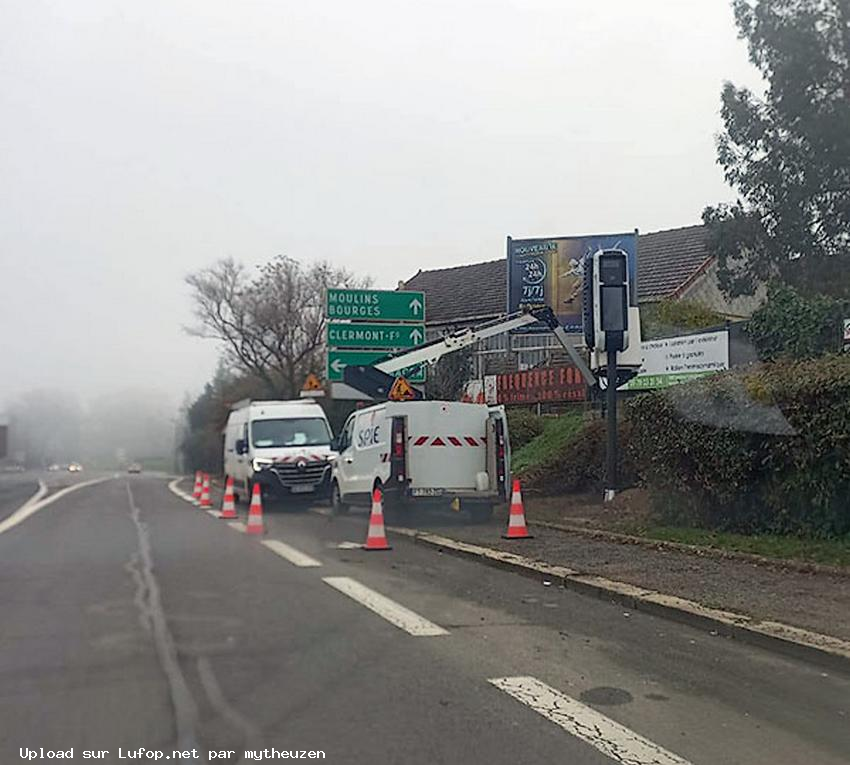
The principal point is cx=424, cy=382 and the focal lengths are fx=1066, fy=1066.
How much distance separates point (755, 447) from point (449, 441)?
572 centimetres

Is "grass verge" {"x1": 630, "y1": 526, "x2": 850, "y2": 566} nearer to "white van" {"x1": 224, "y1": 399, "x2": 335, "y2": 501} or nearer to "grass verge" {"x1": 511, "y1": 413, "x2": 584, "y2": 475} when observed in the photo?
"grass verge" {"x1": 511, "y1": 413, "x2": 584, "y2": 475}

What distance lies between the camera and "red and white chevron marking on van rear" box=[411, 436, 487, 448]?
16766mm

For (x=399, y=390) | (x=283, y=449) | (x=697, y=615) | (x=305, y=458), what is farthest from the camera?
(x=283, y=449)

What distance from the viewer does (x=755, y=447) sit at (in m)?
12.3

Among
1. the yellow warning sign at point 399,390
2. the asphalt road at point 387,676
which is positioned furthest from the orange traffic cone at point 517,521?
the yellow warning sign at point 399,390

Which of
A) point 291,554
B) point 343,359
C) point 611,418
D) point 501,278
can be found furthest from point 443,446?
point 501,278

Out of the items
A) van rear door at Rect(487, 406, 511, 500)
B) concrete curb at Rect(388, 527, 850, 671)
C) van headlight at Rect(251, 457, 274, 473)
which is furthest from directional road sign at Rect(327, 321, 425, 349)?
concrete curb at Rect(388, 527, 850, 671)

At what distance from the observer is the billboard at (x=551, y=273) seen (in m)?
26.0

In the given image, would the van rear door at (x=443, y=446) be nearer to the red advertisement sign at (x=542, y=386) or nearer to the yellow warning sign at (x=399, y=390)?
the yellow warning sign at (x=399, y=390)

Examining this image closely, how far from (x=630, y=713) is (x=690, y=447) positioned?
763cm

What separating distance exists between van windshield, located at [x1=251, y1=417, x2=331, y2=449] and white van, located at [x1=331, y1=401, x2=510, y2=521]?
7.50 m

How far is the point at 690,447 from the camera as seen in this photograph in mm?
13344

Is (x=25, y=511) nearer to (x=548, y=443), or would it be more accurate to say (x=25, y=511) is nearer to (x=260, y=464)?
(x=260, y=464)

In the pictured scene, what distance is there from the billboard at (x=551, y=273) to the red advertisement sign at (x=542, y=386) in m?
1.97
